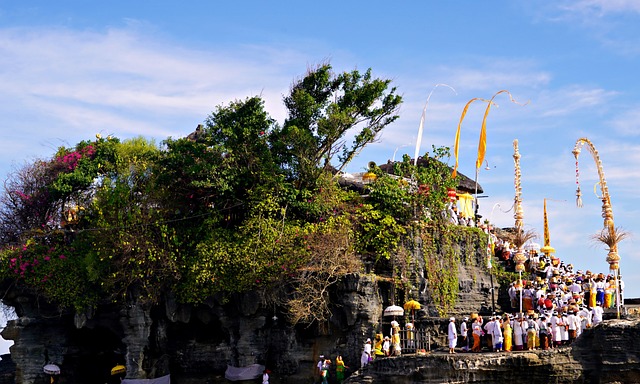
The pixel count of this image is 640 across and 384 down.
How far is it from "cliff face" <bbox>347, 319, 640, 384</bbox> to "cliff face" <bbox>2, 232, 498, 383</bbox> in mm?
3327

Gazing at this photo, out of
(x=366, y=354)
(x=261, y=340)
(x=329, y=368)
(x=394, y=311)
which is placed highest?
(x=394, y=311)

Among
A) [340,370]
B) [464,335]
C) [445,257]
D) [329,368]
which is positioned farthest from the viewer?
[445,257]

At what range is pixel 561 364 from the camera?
28.5 m

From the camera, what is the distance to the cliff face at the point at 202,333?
32.2 meters

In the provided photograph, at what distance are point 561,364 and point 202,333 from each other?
47.0 feet

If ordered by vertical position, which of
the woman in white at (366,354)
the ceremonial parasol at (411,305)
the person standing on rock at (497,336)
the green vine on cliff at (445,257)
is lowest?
the woman in white at (366,354)

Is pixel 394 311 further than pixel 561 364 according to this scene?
Yes

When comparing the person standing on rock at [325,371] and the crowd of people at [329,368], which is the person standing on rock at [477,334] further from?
the person standing on rock at [325,371]

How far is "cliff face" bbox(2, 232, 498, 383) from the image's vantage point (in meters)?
32.2

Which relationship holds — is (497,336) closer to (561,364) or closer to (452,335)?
(452,335)

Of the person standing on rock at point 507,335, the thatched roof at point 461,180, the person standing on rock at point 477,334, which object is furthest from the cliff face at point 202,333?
the thatched roof at point 461,180

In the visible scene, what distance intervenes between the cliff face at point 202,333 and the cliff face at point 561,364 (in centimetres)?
333

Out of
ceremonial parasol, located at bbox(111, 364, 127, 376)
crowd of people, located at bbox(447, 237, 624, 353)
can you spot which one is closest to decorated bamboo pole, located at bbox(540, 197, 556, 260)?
crowd of people, located at bbox(447, 237, 624, 353)

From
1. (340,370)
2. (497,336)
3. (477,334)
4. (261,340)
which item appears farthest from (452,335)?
(261,340)
